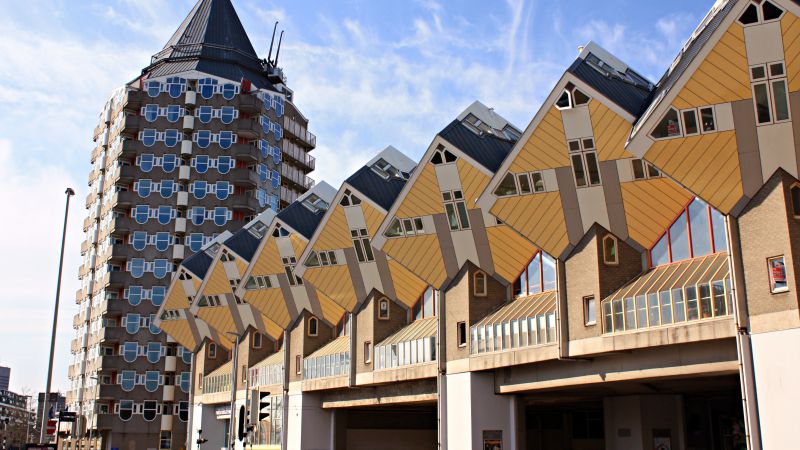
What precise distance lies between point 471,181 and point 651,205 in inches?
392

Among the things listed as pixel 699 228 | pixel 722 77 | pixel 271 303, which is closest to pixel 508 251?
pixel 699 228

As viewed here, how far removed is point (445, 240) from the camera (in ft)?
139

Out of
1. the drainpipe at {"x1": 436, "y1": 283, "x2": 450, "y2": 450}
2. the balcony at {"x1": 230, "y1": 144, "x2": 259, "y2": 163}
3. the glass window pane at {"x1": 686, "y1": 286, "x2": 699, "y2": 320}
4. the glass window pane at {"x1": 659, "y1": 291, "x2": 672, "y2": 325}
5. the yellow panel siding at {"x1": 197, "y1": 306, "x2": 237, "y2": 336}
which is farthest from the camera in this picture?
the balcony at {"x1": 230, "y1": 144, "x2": 259, "y2": 163}

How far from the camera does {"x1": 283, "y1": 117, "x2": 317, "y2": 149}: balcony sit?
10250 cm

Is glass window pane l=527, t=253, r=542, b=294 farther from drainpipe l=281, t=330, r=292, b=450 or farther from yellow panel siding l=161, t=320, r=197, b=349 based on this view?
yellow panel siding l=161, t=320, r=197, b=349

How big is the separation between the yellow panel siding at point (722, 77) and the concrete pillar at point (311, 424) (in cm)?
3466

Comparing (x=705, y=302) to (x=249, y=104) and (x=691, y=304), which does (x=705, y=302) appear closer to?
(x=691, y=304)

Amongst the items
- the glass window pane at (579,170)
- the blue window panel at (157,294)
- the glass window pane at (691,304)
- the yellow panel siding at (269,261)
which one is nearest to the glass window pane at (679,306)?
the glass window pane at (691,304)

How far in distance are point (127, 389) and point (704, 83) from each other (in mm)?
75155

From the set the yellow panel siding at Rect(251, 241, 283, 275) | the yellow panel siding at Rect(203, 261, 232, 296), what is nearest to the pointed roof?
the yellow panel siding at Rect(203, 261, 232, 296)

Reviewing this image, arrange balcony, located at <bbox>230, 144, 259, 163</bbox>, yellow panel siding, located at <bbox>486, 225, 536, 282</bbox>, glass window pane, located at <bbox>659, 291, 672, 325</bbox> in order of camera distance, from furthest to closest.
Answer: balcony, located at <bbox>230, 144, 259, 163</bbox> → yellow panel siding, located at <bbox>486, 225, 536, 282</bbox> → glass window pane, located at <bbox>659, 291, 672, 325</bbox>

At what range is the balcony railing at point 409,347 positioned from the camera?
43750mm

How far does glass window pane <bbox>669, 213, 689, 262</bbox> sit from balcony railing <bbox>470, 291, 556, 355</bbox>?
5.83 metres

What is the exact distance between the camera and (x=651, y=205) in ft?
108
